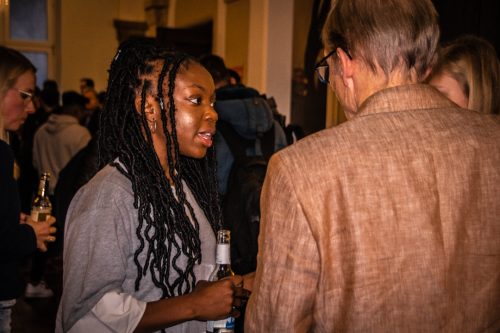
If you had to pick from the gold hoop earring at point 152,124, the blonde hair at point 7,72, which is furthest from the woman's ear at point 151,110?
the blonde hair at point 7,72

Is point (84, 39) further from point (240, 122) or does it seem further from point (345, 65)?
point (345, 65)

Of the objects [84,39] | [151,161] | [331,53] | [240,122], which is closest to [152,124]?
[151,161]

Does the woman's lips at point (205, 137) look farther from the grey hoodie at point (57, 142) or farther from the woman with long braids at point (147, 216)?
the grey hoodie at point (57, 142)

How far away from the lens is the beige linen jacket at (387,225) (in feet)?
4.25

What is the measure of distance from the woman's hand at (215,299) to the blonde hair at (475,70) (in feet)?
3.52

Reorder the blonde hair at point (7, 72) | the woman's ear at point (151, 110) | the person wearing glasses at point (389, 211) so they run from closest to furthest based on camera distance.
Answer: the person wearing glasses at point (389, 211)
the woman's ear at point (151, 110)
the blonde hair at point (7, 72)

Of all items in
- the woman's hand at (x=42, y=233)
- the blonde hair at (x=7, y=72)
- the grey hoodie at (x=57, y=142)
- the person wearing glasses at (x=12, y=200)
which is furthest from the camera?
the grey hoodie at (x=57, y=142)

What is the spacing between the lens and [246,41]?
7.39m

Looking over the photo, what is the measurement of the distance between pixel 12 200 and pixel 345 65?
5.10 feet

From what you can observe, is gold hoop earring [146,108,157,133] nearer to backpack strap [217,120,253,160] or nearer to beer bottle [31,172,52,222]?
backpack strap [217,120,253,160]

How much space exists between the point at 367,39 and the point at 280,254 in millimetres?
485

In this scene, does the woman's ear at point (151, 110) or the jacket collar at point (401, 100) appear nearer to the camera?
the jacket collar at point (401, 100)

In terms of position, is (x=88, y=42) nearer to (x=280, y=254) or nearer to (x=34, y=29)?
(x=34, y=29)

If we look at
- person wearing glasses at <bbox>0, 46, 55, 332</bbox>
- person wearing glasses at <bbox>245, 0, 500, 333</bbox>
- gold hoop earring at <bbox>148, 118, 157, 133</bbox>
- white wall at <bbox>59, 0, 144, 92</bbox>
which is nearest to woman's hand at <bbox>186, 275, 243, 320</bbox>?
person wearing glasses at <bbox>245, 0, 500, 333</bbox>
